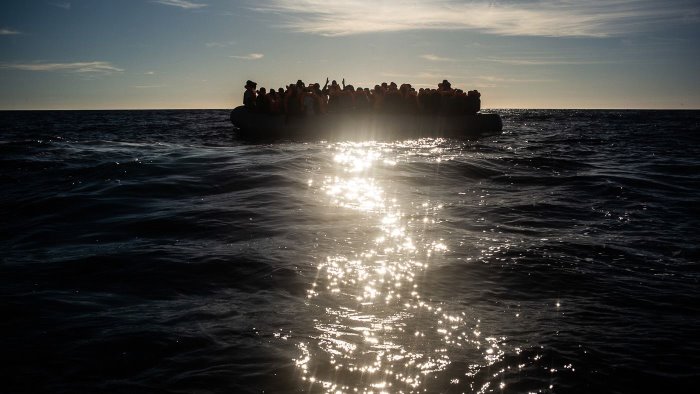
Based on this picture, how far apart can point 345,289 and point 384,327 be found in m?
0.94

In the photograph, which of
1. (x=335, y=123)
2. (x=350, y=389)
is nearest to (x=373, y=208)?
(x=350, y=389)

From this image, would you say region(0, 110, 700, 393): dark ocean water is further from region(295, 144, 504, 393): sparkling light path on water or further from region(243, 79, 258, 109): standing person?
region(243, 79, 258, 109): standing person

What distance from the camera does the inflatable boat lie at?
75.8 feet

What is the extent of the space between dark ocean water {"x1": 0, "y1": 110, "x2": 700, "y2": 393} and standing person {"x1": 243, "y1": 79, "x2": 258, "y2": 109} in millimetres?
14904

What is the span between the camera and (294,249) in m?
6.27

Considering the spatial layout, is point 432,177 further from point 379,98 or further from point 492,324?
point 379,98

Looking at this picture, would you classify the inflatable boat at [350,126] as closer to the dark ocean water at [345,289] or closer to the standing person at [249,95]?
the standing person at [249,95]

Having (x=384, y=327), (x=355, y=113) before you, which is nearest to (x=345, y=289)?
(x=384, y=327)

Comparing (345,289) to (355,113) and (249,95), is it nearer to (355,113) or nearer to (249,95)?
(355,113)

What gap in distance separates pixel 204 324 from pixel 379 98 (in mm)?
20829

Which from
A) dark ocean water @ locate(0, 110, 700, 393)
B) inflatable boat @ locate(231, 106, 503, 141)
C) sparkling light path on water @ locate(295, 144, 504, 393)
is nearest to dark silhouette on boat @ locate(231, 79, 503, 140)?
inflatable boat @ locate(231, 106, 503, 141)

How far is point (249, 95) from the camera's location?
25.3 meters

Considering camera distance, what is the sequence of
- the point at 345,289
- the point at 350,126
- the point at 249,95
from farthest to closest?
the point at 249,95, the point at 350,126, the point at 345,289

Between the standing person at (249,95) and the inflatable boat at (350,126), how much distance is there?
270 millimetres
